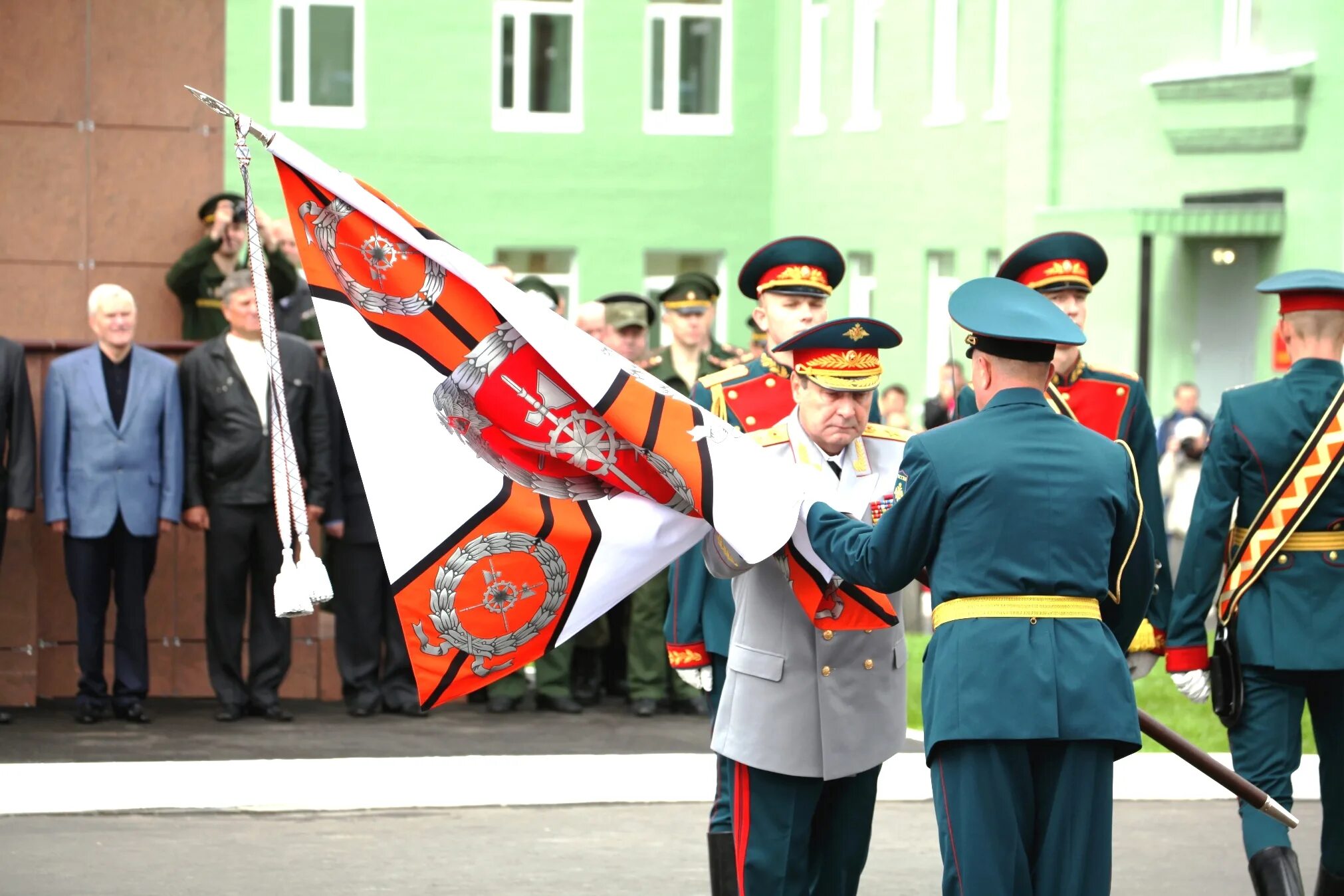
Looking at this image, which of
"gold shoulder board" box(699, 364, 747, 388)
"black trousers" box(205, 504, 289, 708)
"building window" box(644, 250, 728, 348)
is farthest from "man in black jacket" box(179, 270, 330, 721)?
"building window" box(644, 250, 728, 348)

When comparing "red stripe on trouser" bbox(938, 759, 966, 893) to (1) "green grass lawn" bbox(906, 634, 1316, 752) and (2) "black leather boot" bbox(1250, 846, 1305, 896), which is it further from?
(1) "green grass lawn" bbox(906, 634, 1316, 752)

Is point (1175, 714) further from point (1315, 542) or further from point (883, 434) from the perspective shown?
point (883, 434)

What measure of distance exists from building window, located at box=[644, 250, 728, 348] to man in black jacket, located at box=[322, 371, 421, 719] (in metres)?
19.1

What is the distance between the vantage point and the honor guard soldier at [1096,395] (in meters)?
7.78

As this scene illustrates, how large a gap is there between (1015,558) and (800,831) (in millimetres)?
1263

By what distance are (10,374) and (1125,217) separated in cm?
1607

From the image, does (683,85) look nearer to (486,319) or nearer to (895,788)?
(895,788)

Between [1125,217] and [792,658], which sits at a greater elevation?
[1125,217]

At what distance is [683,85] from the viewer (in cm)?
3111

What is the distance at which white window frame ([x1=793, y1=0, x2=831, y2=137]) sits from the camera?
30984mm

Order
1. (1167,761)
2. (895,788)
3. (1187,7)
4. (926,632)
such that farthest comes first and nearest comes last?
(1187,7), (926,632), (1167,761), (895,788)

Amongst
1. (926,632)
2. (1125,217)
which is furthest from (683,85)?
(926,632)

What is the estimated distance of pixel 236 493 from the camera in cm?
1155

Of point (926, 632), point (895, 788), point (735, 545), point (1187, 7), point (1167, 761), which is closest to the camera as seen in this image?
point (735, 545)
